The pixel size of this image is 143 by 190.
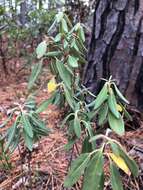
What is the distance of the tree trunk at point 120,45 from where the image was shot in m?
1.70

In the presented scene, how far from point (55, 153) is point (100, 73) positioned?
453mm

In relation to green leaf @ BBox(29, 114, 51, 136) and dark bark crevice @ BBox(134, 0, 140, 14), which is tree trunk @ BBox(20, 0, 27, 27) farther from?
green leaf @ BBox(29, 114, 51, 136)

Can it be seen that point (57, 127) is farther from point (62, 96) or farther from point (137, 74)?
point (62, 96)

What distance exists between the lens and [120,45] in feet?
5.70

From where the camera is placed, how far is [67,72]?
109cm

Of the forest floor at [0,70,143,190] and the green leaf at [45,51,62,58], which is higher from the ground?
the green leaf at [45,51,62,58]

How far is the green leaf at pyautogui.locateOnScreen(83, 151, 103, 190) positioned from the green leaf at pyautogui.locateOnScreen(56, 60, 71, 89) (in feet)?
1.01

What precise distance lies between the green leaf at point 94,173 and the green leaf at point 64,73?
1.01 ft

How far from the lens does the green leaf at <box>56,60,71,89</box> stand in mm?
1082

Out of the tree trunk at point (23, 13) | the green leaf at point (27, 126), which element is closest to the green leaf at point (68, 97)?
the green leaf at point (27, 126)

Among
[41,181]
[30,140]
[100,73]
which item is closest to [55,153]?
[41,181]

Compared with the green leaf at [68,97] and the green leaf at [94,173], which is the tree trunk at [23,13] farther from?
the green leaf at [94,173]

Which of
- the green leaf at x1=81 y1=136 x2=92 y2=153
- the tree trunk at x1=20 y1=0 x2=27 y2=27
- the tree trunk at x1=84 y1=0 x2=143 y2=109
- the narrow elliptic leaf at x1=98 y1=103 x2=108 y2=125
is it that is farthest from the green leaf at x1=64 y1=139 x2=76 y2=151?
the tree trunk at x1=20 y1=0 x2=27 y2=27

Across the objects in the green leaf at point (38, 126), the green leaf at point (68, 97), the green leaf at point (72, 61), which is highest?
the green leaf at point (72, 61)
